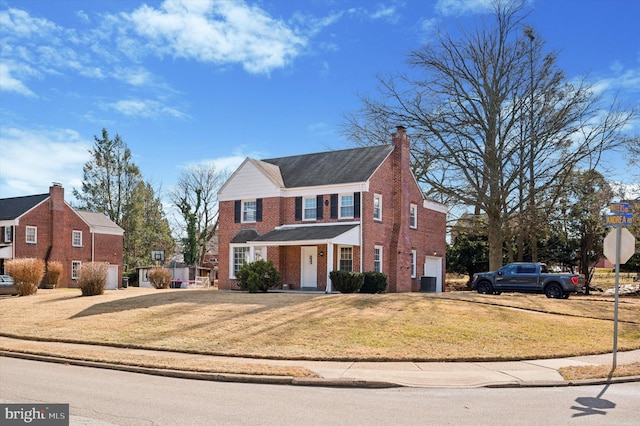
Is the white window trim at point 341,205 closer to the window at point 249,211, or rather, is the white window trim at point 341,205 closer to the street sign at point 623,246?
the window at point 249,211

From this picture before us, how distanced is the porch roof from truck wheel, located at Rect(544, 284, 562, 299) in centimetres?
959

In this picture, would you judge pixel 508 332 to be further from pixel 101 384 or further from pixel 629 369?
pixel 101 384

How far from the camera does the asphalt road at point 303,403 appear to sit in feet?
28.2

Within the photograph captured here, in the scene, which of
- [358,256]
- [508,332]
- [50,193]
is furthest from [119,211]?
[508,332]

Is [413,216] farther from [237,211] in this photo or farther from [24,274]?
[24,274]

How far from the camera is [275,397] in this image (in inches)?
408

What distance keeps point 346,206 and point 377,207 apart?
183cm

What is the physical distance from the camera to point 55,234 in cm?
4762

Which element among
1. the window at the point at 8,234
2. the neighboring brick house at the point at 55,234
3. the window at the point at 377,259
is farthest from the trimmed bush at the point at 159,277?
the window at the point at 377,259

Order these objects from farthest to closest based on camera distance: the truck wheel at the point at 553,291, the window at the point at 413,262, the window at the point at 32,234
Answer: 1. the window at the point at 32,234
2. the window at the point at 413,262
3. the truck wheel at the point at 553,291

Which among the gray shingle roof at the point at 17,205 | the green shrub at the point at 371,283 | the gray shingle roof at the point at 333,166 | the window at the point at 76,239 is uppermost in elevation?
the gray shingle roof at the point at 333,166

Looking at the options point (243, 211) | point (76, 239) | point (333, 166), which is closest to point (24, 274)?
point (243, 211)

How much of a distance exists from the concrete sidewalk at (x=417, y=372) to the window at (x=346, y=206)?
17.1 meters

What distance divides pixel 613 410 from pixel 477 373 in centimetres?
369
